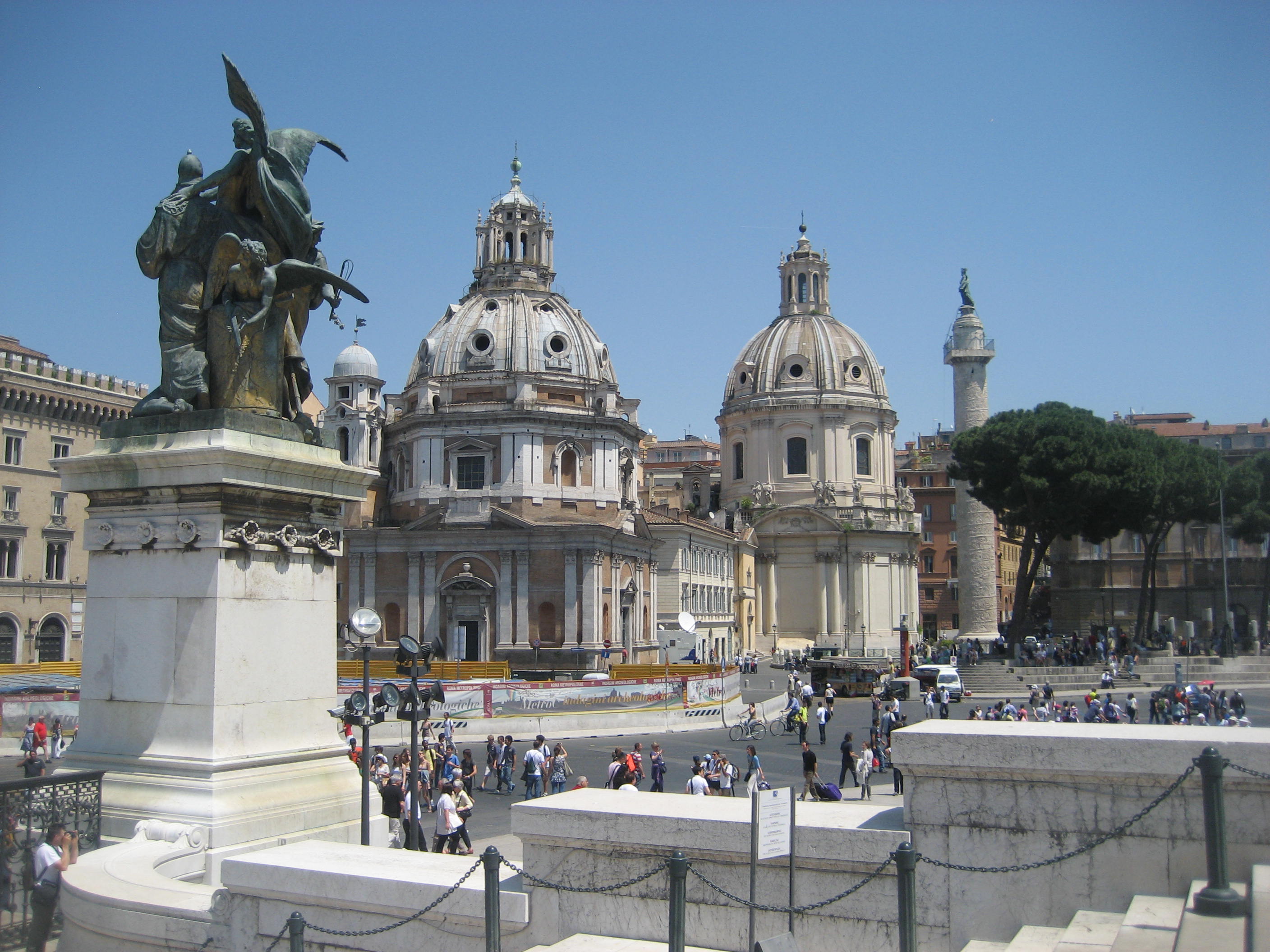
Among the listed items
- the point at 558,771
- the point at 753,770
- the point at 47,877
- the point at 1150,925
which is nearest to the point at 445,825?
the point at 47,877

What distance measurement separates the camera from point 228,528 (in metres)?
9.34

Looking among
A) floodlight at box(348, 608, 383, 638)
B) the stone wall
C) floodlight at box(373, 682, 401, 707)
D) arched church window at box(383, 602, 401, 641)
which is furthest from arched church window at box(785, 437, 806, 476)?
the stone wall

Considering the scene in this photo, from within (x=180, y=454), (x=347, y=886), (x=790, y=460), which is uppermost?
(x=790, y=460)

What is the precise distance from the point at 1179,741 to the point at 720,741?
26348 mm

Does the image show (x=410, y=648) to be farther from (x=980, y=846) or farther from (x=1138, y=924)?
(x=1138, y=924)

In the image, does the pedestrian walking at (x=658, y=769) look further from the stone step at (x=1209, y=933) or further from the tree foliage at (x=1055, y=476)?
the tree foliage at (x=1055, y=476)

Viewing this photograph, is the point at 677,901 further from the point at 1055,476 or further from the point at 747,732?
the point at 1055,476

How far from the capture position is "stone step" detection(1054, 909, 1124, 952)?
6059mm

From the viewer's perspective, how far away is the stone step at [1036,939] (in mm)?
6262

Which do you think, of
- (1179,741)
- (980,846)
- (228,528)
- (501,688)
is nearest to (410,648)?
(228,528)

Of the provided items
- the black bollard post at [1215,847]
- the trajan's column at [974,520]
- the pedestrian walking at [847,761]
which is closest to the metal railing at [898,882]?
the black bollard post at [1215,847]

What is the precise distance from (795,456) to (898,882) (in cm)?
7916

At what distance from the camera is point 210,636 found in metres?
9.15

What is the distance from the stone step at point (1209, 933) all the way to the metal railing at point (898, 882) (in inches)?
2.3
